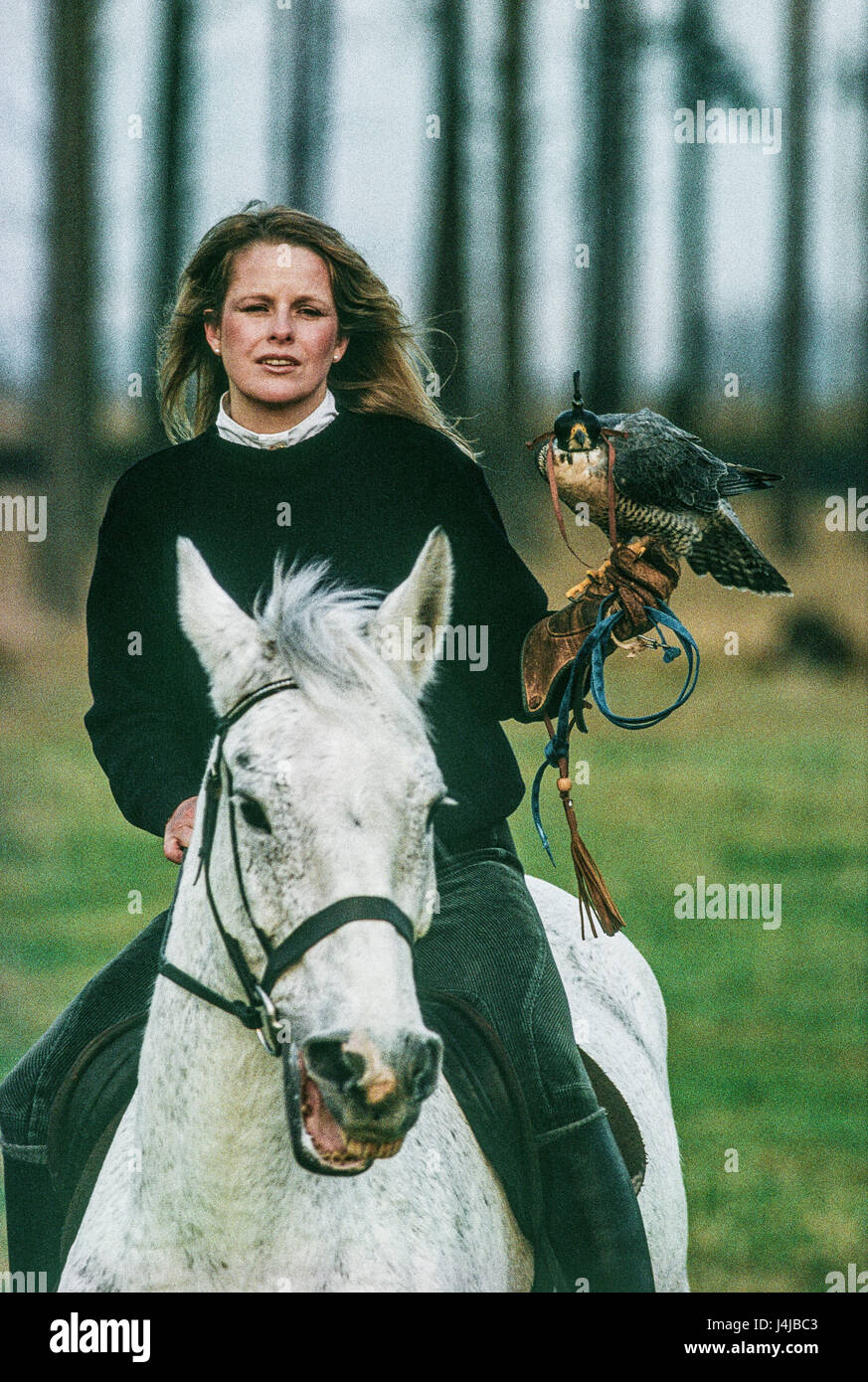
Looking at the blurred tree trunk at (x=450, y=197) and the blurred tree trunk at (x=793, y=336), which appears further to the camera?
the blurred tree trunk at (x=793, y=336)

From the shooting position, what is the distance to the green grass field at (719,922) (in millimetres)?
4441

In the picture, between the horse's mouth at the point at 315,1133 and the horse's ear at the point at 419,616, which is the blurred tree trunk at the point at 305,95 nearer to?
the horse's ear at the point at 419,616

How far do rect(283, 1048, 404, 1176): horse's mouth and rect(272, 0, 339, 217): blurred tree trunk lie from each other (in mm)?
2394

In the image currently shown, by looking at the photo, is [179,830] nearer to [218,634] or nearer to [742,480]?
[218,634]

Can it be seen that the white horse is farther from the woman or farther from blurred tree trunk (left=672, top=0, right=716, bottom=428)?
blurred tree trunk (left=672, top=0, right=716, bottom=428)

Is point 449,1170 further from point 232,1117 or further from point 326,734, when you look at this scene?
point 326,734

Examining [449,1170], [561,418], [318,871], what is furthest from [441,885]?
[561,418]

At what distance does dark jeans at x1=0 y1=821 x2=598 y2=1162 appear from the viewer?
9.43 ft

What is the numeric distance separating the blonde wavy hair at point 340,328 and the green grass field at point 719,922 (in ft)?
4.28

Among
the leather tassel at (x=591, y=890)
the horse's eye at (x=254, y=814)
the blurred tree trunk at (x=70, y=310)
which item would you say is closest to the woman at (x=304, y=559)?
the leather tassel at (x=591, y=890)

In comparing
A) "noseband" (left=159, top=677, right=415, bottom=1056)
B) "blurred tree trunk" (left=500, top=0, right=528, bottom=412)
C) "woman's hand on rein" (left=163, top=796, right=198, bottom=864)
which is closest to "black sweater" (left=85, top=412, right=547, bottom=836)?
"woman's hand on rein" (left=163, top=796, right=198, bottom=864)

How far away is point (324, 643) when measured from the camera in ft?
7.92

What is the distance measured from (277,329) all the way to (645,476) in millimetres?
850

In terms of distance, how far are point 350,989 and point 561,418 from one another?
4.39 ft
